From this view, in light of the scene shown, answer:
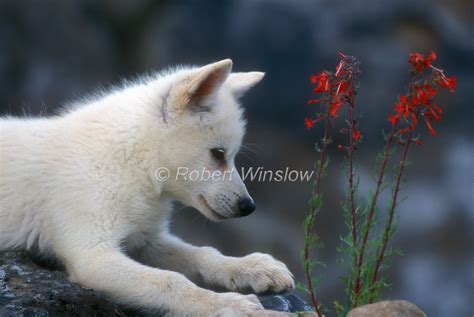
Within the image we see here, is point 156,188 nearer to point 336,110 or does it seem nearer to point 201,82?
point 201,82

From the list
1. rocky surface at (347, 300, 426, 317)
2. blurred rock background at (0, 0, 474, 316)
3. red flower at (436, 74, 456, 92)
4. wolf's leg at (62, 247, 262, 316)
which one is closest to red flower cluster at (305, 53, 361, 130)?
red flower at (436, 74, 456, 92)

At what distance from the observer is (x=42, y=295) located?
14.6ft

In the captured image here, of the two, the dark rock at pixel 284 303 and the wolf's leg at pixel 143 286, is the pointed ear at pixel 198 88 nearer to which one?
the wolf's leg at pixel 143 286

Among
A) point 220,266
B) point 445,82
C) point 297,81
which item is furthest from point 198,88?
point 297,81

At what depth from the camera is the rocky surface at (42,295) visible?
Answer: 14.2 ft

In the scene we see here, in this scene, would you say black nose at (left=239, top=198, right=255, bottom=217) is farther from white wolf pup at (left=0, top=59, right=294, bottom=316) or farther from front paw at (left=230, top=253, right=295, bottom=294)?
front paw at (left=230, top=253, right=295, bottom=294)

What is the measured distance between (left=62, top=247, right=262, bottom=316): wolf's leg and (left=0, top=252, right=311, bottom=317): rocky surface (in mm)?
100

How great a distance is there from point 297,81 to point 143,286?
28.1ft

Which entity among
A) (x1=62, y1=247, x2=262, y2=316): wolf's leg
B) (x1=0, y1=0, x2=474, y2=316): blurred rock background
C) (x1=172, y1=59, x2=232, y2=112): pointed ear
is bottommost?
(x1=62, y1=247, x2=262, y2=316): wolf's leg

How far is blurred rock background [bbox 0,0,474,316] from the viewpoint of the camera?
12773 mm

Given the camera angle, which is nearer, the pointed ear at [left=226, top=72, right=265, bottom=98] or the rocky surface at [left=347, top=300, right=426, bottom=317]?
the rocky surface at [left=347, top=300, right=426, bottom=317]

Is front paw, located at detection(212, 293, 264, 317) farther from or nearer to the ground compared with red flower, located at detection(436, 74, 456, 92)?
nearer to the ground

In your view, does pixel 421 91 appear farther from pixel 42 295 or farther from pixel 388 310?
pixel 42 295

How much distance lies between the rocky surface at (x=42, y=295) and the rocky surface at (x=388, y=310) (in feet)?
1.56
